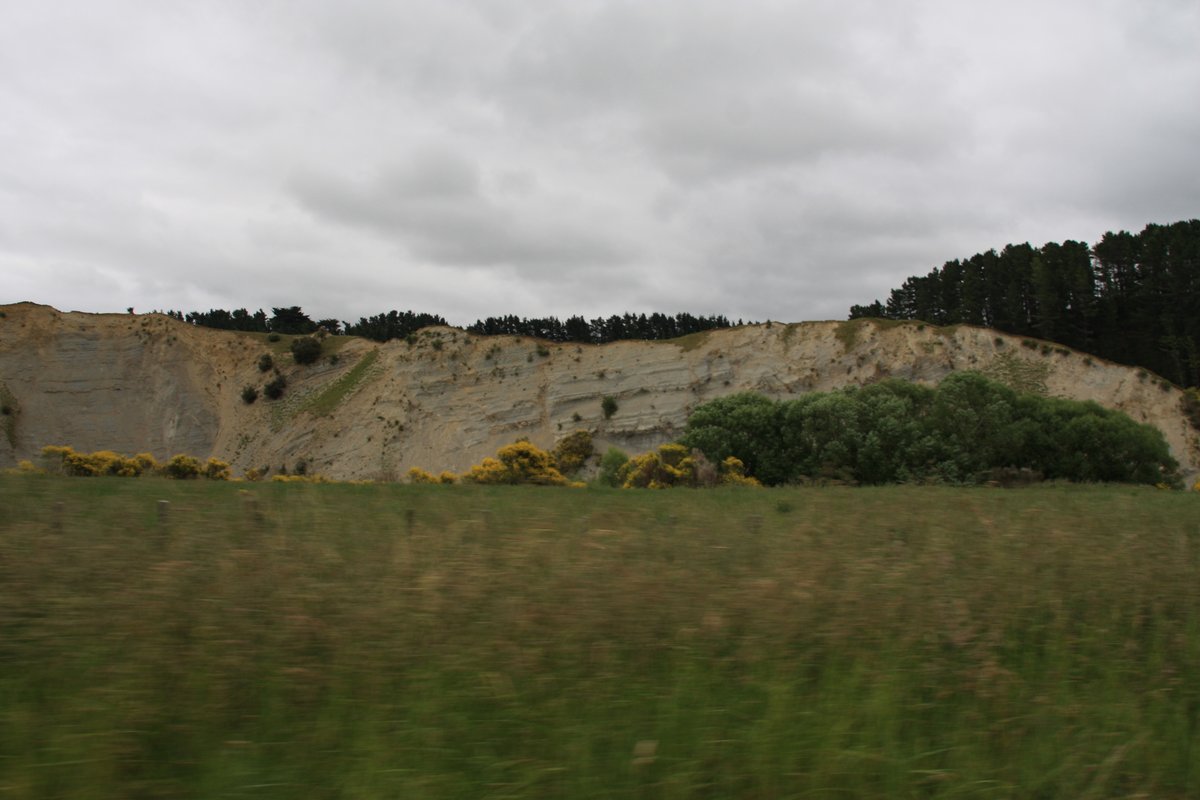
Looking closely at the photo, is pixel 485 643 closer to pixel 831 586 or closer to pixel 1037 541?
pixel 831 586

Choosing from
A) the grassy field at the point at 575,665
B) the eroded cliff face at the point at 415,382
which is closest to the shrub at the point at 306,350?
the eroded cliff face at the point at 415,382


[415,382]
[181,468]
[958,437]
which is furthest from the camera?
[415,382]

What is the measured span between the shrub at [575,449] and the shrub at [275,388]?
30.8 meters

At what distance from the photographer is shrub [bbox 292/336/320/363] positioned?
82.8 metres

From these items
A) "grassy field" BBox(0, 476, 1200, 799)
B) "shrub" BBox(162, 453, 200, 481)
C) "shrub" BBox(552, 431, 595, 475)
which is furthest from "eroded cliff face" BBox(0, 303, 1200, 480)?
"grassy field" BBox(0, 476, 1200, 799)

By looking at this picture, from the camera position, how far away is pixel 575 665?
436cm

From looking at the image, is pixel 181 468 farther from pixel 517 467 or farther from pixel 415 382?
pixel 415 382

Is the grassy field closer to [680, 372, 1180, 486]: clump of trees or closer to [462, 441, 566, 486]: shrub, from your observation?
[462, 441, 566, 486]: shrub

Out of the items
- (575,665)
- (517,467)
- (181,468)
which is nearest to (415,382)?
(517,467)

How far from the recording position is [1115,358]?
268 feet

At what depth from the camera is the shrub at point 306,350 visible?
271 feet

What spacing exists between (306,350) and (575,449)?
3315 cm

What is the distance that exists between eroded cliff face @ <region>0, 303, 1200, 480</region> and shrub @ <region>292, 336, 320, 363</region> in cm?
87

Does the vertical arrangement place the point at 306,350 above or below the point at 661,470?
above
